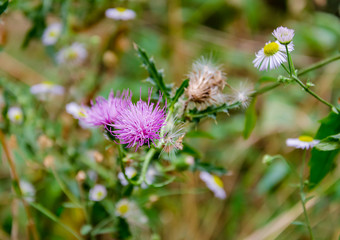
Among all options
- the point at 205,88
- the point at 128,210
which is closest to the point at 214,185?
the point at 128,210

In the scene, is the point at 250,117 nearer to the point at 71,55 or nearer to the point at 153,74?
the point at 153,74

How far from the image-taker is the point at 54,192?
930mm

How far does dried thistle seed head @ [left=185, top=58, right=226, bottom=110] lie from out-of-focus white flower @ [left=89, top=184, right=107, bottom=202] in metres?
0.30

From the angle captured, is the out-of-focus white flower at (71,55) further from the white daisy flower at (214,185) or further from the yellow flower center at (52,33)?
the white daisy flower at (214,185)

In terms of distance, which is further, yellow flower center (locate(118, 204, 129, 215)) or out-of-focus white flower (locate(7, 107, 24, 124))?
out-of-focus white flower (locate(7, 107, 24, 124))

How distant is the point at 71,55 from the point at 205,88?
2.13ft

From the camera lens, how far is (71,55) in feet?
3.59

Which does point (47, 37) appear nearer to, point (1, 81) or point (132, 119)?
point (1, 81)

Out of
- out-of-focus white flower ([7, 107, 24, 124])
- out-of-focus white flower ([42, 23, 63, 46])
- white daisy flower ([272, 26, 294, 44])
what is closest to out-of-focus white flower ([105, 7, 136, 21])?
out-of-focus white flower ([42, 23, 63, 46])

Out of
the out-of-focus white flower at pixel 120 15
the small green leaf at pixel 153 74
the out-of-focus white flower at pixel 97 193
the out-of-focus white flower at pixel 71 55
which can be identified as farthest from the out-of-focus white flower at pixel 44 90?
the small green leaf at pixel 153 74

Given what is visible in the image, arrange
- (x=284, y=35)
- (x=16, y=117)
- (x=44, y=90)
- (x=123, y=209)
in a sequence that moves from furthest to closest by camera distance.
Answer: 1. (x=44, y=90)
2. (x=16, y=117)
3. (x=123, y=209)
4. (x=284, y=35)

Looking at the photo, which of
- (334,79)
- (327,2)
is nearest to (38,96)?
(327,2)

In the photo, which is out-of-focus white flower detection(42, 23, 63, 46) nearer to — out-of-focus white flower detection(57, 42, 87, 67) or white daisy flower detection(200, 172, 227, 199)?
out-of-focus white flower detection(57, 42, 87, 67)

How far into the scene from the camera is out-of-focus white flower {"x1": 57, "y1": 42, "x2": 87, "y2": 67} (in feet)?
3.53
